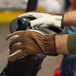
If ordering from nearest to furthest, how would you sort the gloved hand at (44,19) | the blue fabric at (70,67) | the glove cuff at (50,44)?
the glove cuff at (50,44) → the gloved hand at (44,19) → the blue fabric at (70,67)

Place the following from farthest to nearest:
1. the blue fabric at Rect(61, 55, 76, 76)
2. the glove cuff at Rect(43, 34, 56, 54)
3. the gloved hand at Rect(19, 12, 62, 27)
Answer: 1. the blue fabric at Rect(61, 55, 76, 76)
2. the gloved hand at Rect(19, 12, 62, 27)
3. the glove cuff at Rect(43, 34, 56, 54)

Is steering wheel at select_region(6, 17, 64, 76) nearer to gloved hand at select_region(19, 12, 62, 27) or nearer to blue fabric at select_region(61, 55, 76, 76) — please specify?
gloved hand at select_region(19, 12, 62, 27)

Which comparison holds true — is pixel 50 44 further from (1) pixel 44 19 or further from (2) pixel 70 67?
(2) pixel 70 67

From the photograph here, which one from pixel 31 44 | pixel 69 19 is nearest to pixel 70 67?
pixel 69 19

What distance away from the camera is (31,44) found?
0.65 m

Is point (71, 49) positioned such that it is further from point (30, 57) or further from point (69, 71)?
point (69, 71)

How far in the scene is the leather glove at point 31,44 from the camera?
0.65 meters

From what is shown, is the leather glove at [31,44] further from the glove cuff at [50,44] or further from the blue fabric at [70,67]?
the blue fabric at [70,67]

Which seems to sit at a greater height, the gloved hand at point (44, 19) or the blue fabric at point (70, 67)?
the gloved hand at point (44, 19)

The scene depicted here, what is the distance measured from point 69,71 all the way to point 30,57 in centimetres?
33

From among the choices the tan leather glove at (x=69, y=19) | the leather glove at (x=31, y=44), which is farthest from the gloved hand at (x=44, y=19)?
the leather glove at (x=31, y=44)

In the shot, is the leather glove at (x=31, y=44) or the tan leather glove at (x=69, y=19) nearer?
the leather glove at (x=31, y=44)

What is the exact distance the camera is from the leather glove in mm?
646

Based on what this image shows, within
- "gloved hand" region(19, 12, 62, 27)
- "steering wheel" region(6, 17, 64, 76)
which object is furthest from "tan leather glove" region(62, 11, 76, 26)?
"steering wheel" region(6, 17, 64, 76)
